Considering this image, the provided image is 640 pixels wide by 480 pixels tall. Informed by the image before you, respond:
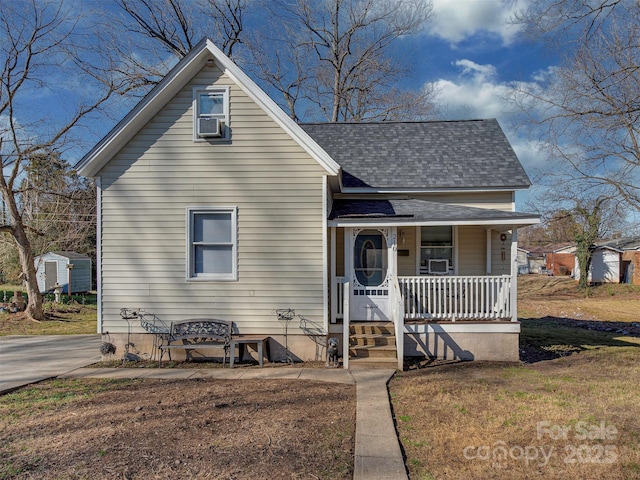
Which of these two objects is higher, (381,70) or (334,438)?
(381,70)

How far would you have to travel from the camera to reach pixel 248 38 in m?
22.1

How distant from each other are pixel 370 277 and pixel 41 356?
25.8ft

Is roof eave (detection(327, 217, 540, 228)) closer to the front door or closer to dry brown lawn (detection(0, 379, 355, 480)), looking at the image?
the front door

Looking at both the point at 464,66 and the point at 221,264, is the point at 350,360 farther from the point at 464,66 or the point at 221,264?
the point at 464,66

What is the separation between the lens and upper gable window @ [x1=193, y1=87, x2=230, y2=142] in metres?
8.46

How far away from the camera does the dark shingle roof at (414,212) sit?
27.3 ft

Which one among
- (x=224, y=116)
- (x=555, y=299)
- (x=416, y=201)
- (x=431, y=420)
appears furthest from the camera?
(x=555, y=299)

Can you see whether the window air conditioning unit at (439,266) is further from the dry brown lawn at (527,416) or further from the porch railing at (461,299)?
the dry brown lawn at (527,416)

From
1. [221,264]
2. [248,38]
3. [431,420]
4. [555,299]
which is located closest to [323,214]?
[221,264]

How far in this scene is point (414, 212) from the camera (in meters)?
9.10

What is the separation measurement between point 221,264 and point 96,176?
3310mm

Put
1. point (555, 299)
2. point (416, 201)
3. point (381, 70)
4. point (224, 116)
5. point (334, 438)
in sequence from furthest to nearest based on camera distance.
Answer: point (555, 299)
point (381, 70)
point (416, 201)
point (224, 116)
point (334, 438)

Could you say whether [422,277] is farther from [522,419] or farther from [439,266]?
[522,419]

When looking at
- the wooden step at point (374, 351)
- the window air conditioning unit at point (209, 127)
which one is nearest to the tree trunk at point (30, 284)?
the window air conditioning unit at point (209, 127)
